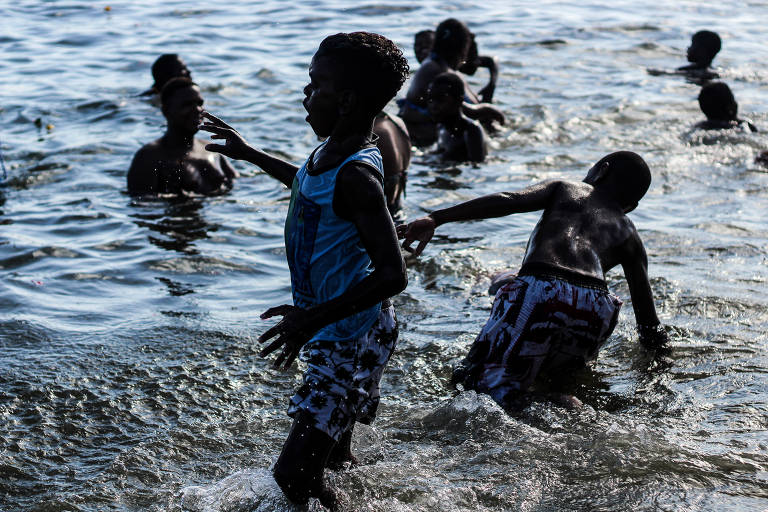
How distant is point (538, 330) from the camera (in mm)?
4695

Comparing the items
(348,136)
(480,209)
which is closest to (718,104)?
(480,209)

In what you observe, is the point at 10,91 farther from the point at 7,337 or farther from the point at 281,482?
the point at 281,482

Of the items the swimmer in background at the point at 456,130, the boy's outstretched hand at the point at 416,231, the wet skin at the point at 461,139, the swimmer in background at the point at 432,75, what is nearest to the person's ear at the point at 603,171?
the boy's outstretched hand at the point at 416,231

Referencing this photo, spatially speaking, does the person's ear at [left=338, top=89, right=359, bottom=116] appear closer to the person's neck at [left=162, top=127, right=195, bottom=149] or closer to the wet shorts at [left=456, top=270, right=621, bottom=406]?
the wet shorts at [left=456, top=270, right=621, bottom=406]

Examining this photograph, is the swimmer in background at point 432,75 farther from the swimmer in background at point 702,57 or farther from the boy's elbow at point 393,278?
the boy's elbow at point 393,278

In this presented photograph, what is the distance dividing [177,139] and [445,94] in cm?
258

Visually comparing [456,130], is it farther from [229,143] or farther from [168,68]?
[229,143]

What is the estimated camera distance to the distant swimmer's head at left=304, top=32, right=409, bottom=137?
336cm

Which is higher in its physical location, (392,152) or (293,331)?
(293,331)

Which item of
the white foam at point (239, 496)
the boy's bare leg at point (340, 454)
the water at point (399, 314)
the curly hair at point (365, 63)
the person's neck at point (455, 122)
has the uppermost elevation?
the curly hair at point (365, 63)

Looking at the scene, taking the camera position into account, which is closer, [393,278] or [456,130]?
[393,278]

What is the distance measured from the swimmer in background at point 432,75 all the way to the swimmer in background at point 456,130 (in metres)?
0.49

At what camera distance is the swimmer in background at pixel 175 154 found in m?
8.26

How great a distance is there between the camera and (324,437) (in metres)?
3.48
